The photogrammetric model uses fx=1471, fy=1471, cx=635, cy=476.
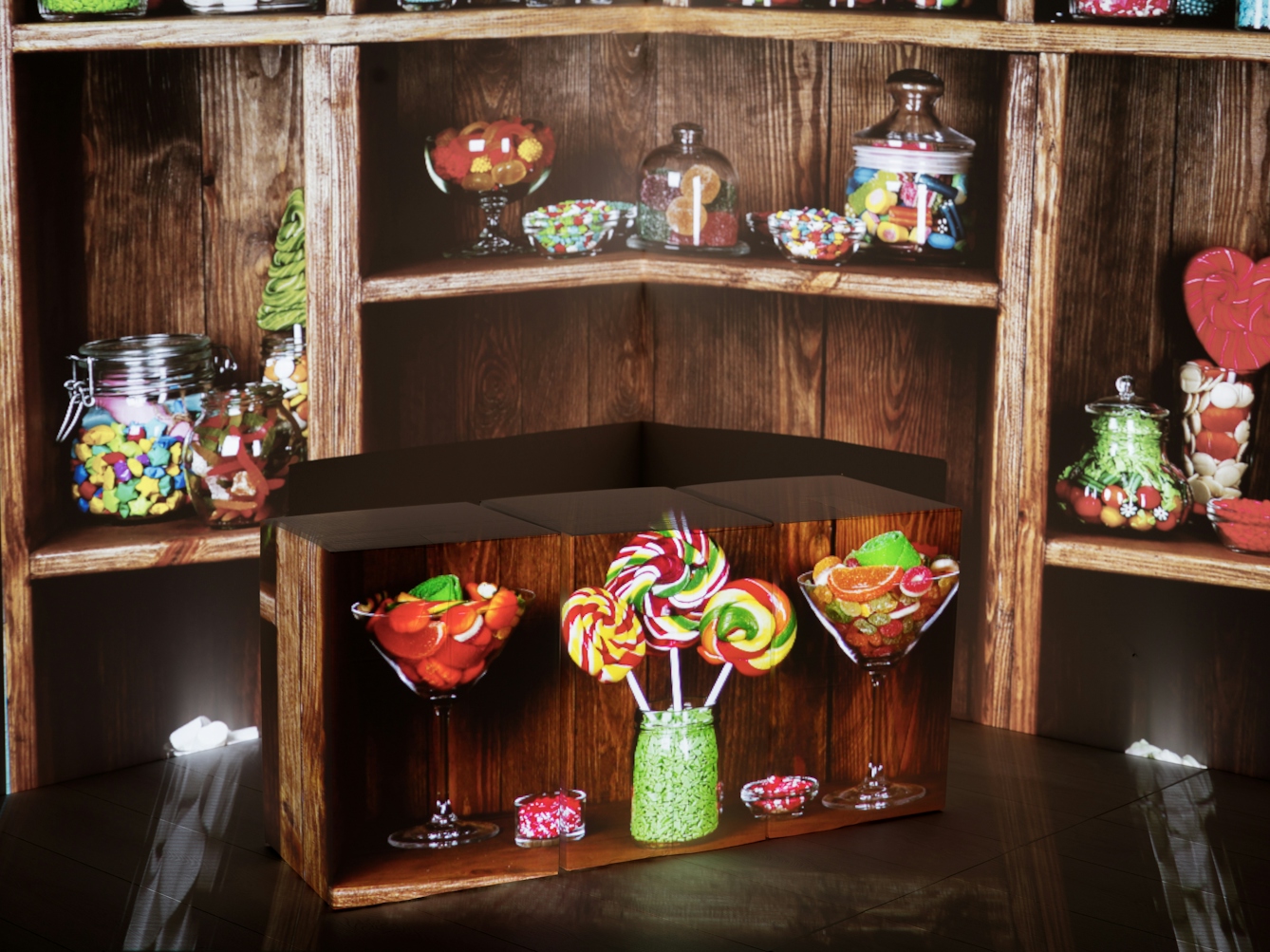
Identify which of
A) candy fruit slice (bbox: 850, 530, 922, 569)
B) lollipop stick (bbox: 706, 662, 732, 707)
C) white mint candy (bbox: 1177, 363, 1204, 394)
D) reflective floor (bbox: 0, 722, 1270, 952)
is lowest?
reflective floor (bbox: 0, 722, 1270, 952)

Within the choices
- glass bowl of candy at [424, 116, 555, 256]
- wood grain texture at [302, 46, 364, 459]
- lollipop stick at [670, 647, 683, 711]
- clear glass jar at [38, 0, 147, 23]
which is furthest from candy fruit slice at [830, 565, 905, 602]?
clear glass jar at [38, 0, 147, 23]

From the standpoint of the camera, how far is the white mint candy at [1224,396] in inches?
105

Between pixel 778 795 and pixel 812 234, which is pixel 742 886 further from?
pixel 812 234

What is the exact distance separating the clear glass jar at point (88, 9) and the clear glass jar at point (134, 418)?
55cm

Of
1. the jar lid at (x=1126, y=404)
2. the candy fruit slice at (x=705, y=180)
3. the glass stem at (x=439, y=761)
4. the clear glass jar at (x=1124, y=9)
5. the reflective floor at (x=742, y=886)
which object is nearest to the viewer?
the reflective floor at (x=742, y=886)

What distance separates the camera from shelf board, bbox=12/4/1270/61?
Result: 250 cm

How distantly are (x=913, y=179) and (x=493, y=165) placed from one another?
0.84m

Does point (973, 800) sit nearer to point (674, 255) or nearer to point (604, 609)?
point (604, 609)

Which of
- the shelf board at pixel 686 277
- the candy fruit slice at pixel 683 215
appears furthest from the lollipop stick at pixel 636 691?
the candy fruit slice at pixel 683 215

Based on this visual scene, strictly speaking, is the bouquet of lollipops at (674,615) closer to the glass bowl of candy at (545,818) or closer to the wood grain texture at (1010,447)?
the glass bowl of candy at (545,818)

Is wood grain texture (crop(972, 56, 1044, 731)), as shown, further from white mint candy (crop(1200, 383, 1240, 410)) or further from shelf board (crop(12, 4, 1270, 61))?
white mint candy (crop(1200, 383, 1240, 410))

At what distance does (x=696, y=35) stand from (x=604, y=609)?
1.54 metres

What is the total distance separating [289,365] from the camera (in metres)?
2.77

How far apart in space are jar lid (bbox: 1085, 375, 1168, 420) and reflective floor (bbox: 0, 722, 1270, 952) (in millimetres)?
693
